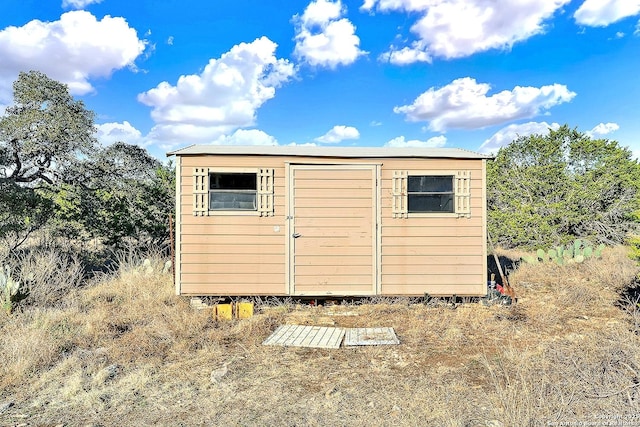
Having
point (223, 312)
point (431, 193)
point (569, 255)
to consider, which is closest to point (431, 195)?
point (431, 193)

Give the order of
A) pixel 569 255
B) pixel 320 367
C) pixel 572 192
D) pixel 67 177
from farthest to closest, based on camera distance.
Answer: pixel 572 192 → pixel 569 255 → pixel 67 177 → pixel 320 367

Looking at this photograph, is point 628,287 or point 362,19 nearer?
point 628,287

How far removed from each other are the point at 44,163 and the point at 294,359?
7.08 meters

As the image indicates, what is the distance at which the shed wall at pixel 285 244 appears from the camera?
18.7 ft

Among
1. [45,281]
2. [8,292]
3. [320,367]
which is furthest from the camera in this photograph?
[45,281]

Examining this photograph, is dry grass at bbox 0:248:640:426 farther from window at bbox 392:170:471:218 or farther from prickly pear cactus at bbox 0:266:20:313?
window at bbox 392:170:471:218

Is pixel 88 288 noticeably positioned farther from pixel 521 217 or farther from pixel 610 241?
pixel 610 241

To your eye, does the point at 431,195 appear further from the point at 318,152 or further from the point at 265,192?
the point at 265,192

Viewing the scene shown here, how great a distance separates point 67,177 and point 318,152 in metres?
5.61

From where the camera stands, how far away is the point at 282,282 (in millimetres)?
5727

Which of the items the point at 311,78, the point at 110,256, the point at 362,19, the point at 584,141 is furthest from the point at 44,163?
the point at 584,141

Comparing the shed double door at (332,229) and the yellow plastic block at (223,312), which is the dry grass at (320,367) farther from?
the shed double door at (332,229)

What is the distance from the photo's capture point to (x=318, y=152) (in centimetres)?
581

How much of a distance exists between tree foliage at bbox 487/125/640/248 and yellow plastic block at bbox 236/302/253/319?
8.40 meters
